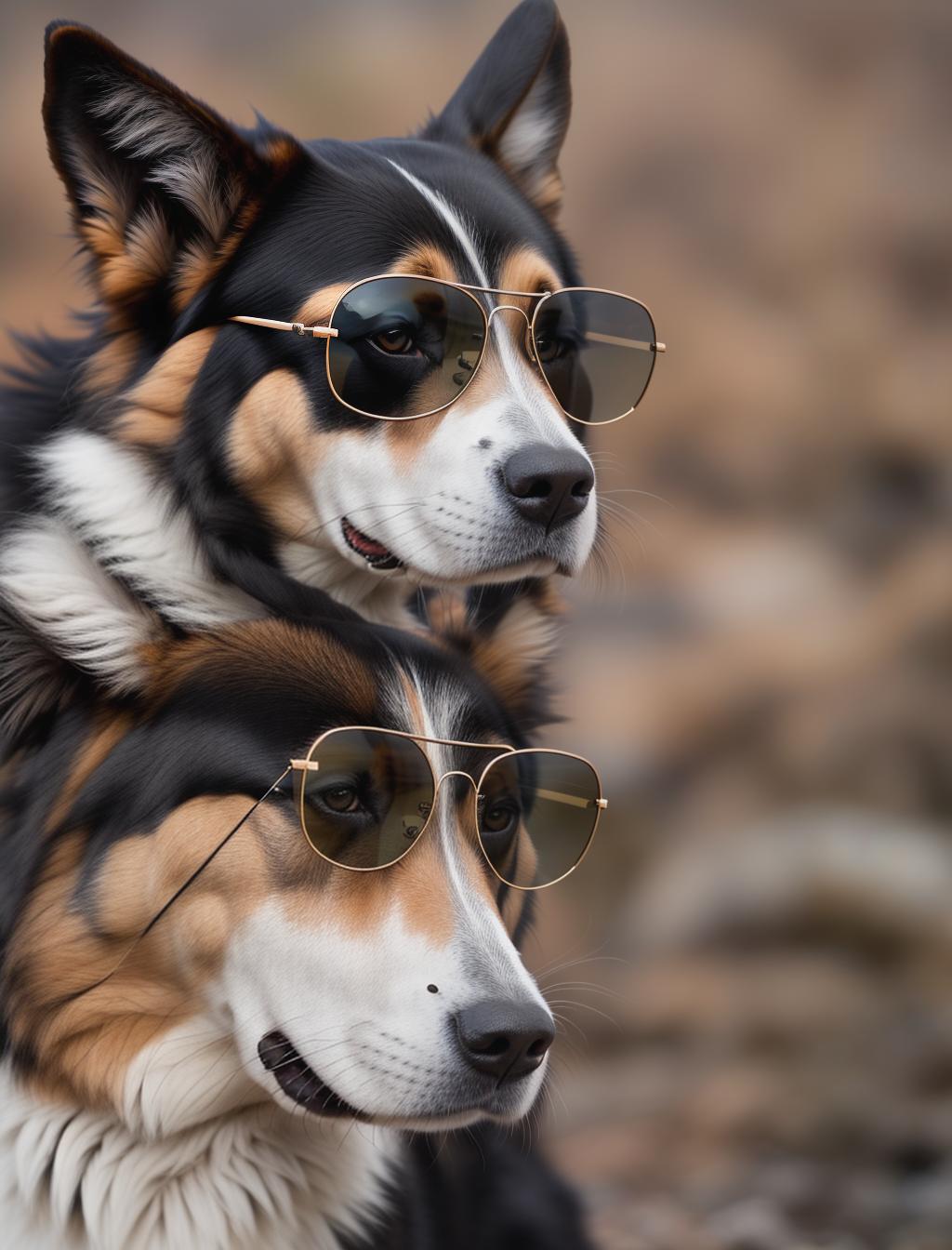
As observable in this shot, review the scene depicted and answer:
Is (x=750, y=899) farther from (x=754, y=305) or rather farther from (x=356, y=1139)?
(x=356, y=1139)

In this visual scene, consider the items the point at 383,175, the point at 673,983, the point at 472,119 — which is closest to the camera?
the point at 383,175

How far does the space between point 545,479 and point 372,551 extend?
0.35 metres

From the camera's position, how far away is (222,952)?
2381 millimetres

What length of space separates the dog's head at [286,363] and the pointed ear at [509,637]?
1.02 feet

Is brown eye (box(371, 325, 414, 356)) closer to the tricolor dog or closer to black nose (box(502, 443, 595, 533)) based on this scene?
the tricolor dog

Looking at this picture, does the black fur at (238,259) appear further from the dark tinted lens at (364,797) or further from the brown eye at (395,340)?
the dark tinted lens at (364,797)

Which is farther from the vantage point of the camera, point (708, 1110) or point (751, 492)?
point (751, 492)

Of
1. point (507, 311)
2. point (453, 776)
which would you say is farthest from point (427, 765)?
point (507, 311)

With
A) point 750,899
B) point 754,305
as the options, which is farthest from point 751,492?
point 750,899

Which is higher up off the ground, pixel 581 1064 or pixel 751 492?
pixel 751 492

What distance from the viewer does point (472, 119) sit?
2.96 m

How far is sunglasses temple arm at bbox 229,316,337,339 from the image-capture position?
7.99 ft

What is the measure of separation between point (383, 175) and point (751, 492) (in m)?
5.60

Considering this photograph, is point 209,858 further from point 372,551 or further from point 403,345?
point 403,345
